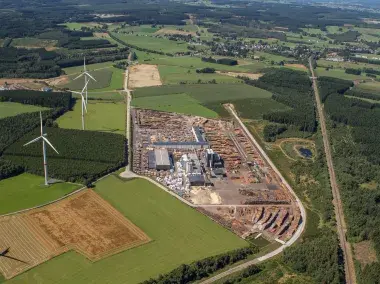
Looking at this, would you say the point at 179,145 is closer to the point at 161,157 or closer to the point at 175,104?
the point at 161,157

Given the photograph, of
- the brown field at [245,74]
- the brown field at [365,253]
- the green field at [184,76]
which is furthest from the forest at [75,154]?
the brown field at [245,74]

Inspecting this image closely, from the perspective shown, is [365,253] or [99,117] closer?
[365,253]

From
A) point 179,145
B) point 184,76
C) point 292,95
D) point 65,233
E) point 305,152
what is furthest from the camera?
point 184,76

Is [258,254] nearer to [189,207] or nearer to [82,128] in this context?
[189,207]

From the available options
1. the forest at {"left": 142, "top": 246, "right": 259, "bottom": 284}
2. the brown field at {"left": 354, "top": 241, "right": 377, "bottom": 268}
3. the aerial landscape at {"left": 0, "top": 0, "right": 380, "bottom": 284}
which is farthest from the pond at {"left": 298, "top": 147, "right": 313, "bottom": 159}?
the forest at {"left": 142, "top": 246, "right": 259, "bottom": 284}

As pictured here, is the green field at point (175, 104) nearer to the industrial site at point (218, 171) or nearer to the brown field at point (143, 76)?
the industrial site at point (218, 171)

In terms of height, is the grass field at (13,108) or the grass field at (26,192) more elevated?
the grass field at (13,108)

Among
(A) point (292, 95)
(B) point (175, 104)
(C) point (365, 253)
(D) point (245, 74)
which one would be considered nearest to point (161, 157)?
(B) point (175, 104)

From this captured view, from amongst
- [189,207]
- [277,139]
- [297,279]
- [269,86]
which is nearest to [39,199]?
[189,207]
